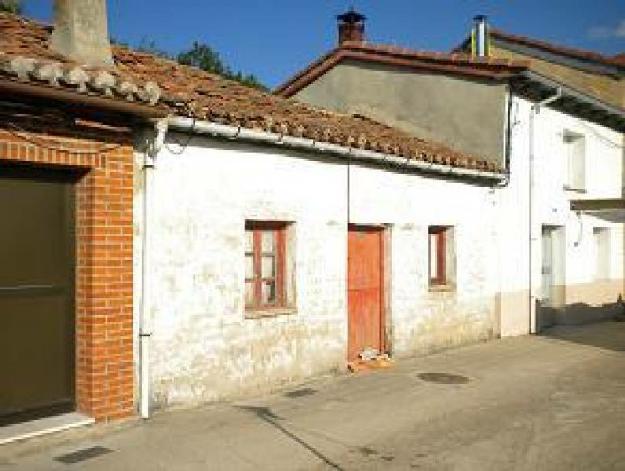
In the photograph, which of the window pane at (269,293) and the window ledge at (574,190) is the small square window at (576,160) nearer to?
the window ledge at (574,190)

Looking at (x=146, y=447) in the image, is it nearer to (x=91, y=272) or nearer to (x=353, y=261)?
(x=91, y=272)

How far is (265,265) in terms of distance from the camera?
9.93m

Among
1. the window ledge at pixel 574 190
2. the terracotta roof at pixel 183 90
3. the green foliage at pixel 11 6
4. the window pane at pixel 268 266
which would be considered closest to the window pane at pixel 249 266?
the window pane at pixel 268 266

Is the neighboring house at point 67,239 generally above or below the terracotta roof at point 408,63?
below

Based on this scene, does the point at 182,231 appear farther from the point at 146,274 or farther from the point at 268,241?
the point at 268,241

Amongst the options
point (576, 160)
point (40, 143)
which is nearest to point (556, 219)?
point (576, 160)

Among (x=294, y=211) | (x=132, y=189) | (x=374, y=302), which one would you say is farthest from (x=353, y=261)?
(x=132, y=189)

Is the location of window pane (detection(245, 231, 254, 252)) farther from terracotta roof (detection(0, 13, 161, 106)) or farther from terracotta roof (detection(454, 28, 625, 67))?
terracotta roof (detection(454, 28, 625, 67))

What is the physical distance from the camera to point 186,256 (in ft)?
27.5

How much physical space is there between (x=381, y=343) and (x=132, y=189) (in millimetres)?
5550

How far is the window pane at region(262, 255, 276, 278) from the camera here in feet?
32.5

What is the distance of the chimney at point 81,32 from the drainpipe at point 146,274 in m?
1.09

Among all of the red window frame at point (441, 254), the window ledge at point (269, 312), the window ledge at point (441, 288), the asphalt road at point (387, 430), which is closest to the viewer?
the asphalt road at point (387, 430)

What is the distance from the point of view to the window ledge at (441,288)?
13.2 m
